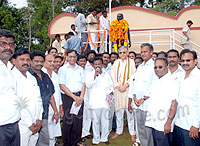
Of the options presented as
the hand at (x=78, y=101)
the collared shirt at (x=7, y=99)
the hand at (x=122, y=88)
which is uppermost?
the collared shirt at (x=7, y=99)

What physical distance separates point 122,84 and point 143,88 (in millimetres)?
1331

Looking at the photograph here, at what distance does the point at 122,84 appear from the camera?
5293 mm

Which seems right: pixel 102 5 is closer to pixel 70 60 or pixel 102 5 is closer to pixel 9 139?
pixel 70 60

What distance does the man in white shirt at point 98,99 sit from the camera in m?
4.79

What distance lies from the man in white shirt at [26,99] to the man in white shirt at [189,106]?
2069 mm

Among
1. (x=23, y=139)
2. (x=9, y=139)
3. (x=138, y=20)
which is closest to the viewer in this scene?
(x=9, y=139)

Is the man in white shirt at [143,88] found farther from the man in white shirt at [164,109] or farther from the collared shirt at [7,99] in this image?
the collared shirt at [7,99]

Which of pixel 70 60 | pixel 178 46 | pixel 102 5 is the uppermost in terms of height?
pixel 102 5

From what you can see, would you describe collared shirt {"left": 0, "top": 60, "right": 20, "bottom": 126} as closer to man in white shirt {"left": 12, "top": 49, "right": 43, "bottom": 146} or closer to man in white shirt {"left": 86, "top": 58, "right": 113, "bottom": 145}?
man in white shirt {"left": 12, "top": 49, "right": 43, "bottom": 146}

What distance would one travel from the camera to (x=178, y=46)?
952 cm

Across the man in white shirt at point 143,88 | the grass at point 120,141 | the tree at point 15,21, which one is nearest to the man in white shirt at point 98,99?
the grass at point 120,141

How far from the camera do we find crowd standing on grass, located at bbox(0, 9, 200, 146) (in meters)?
2.78

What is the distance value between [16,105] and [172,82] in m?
2.13

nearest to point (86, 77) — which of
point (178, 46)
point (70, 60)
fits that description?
Result: point (70, 60)
